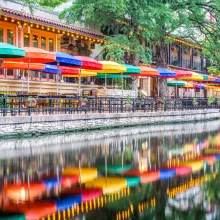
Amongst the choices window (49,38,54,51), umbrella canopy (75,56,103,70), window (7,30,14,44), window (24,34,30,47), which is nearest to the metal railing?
umbrella canopy (75,56,103,70)

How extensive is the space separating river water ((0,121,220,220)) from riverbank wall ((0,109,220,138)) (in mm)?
2784

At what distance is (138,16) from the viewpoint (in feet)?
106

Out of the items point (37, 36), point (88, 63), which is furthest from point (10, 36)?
point (88, 63)

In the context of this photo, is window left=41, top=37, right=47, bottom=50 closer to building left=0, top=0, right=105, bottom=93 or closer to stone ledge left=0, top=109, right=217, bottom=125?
building left=0, top=0, right=105, bottom=93

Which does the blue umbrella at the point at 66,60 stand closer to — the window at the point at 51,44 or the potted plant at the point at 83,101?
the potted plant at the point at 83,101

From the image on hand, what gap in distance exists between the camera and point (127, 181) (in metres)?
9.34

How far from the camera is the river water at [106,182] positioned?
268 inches

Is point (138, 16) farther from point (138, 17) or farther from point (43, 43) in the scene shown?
point (43, 43)

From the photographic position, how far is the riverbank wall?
18.4m

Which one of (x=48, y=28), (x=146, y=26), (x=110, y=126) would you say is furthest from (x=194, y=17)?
(x=110, y=126)

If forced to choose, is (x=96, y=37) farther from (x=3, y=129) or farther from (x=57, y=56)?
(x=3, y=129)

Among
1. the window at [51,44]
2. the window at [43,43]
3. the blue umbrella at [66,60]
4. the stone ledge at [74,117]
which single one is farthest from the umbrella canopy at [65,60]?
the window at [51,44]

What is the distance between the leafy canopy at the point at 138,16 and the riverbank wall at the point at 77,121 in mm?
5209

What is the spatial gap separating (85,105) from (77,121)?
201 centimetres
